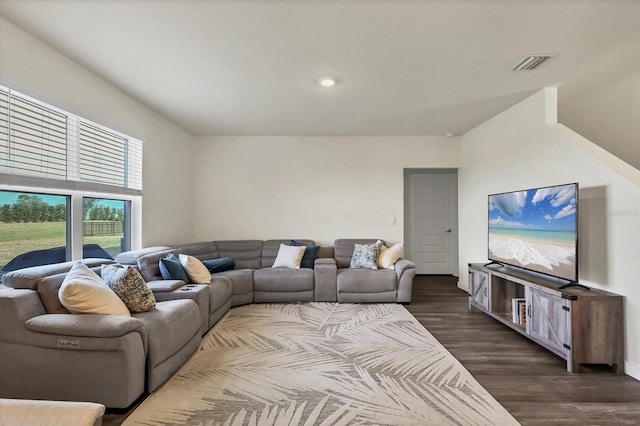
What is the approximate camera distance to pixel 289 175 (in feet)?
17.0

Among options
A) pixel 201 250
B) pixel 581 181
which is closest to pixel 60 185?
pixel 201 250

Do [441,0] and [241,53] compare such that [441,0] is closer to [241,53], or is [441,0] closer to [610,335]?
[241,53]

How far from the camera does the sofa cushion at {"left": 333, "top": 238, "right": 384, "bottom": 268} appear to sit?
15.7ft

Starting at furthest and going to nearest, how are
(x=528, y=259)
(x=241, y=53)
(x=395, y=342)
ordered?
(x=528, y=259)
(x=395, y=342)
(x=241, y=53)

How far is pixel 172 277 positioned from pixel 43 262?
1.05m

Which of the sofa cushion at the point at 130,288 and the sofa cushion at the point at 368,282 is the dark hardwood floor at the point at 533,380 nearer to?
the sofa cushion at the point at 368,282

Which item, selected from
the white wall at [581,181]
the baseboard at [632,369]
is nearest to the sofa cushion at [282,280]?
the white wall at [581,181]

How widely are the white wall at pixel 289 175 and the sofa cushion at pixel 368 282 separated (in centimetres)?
124

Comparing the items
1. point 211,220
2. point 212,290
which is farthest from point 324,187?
point 212,290

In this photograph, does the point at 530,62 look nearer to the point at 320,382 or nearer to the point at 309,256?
the point at 320,382

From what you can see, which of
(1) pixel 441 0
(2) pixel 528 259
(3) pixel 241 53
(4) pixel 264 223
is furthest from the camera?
(4) pixel 264 223

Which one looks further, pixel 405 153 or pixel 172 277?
pixel 405 153

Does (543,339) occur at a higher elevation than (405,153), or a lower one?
lower

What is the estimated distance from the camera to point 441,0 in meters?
1.87
